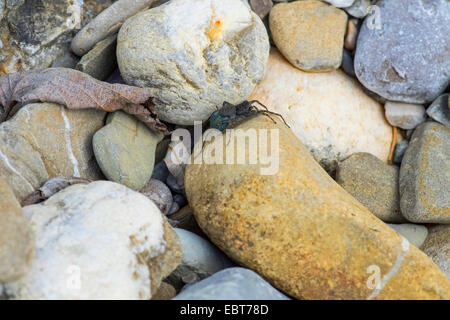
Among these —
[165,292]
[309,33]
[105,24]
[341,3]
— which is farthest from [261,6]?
[165,292]

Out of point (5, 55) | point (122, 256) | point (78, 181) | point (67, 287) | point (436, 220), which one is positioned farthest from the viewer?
point (5, 55)

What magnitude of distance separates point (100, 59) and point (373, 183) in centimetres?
194

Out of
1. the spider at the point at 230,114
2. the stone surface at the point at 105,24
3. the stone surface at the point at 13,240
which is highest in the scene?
the stone surface at the point at 105,24

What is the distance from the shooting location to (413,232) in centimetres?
279

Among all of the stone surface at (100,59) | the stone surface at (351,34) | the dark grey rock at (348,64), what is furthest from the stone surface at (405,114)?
the stone surface at (100,59)

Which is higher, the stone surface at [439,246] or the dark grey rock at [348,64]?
the dark grey rock at [348,64]

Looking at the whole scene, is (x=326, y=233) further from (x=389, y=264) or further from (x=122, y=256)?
(x=122, y=256)

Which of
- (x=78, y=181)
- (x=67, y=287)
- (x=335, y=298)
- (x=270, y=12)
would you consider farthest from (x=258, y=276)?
(x=270, y=12)

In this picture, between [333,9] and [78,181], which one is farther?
[333,9]

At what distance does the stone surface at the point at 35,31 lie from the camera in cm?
291

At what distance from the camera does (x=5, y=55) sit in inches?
115

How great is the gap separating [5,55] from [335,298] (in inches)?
97.2

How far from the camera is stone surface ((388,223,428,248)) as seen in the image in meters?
2.76

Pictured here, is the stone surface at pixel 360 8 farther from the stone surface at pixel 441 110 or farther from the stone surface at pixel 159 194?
the stone surface at pixel 159 194
